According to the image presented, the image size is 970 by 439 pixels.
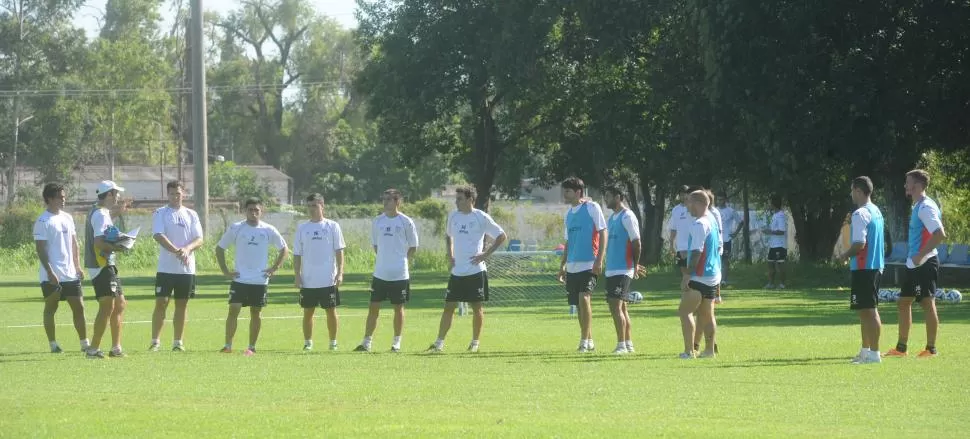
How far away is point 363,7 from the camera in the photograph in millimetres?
49344

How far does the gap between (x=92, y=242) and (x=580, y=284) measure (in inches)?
223

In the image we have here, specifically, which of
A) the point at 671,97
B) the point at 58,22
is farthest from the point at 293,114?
the point at 671,97

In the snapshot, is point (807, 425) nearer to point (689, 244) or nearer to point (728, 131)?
point (689, 244)

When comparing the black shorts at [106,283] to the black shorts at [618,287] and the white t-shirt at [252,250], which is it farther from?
the black shorts at [618,287]

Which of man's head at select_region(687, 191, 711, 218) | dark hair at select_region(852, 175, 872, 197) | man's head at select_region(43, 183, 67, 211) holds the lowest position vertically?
man's head at select_region(687, 191, 711, 218)

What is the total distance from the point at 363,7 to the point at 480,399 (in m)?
38.6

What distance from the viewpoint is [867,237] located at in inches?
589

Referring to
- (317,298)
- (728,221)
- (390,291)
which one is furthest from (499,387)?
(728,221)

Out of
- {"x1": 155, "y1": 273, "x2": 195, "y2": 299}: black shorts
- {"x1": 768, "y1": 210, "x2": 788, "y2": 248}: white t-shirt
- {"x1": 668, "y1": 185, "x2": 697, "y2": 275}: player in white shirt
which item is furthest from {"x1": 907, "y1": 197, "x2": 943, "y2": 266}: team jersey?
{"x1": 768, "y1": 210, "x2": 788, "y2": 248}: white t-shirt

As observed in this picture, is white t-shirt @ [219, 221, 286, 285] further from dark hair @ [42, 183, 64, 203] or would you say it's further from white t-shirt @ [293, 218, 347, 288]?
dark hair @ [42, 183, 64, 203]

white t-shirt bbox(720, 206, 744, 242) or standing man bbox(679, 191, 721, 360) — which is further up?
white t-shirt bbox(720, 206, 744, 242)

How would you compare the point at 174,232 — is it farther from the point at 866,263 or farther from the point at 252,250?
the point at 866,263

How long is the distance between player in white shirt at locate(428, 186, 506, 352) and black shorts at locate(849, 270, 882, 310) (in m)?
4.29

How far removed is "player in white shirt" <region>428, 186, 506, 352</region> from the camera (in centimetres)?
1722
